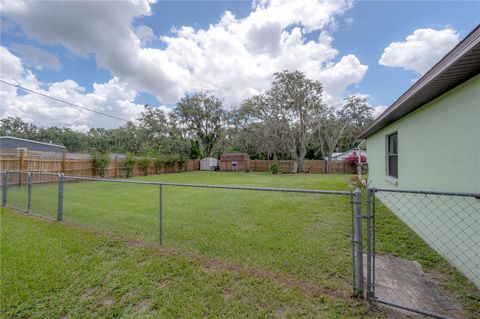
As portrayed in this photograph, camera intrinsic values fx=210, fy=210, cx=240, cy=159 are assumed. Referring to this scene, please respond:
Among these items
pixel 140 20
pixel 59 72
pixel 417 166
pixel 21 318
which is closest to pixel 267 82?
pixel 140 20

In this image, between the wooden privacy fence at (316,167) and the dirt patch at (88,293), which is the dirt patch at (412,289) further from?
the wooden privacy fence at (316,167)

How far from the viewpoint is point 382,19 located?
7492 mm

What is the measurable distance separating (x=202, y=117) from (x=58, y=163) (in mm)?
19314

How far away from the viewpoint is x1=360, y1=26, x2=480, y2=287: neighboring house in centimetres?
246

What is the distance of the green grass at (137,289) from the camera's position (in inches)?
79.6

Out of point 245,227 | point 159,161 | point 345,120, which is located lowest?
point 245,227

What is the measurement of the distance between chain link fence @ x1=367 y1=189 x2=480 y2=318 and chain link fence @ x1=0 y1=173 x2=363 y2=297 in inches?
A: 13.7

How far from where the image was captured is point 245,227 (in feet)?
14.7

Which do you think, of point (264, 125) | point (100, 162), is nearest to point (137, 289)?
point (100, 162)

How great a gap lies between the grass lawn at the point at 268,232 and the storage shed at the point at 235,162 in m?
20.4

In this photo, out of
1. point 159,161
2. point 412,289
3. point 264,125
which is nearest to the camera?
point 412,289

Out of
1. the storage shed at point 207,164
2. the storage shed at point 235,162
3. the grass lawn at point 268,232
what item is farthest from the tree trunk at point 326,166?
the grass lawn at point 268,232

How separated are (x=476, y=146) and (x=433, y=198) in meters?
1.39

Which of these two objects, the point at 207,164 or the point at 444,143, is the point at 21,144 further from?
the point at 444,143
